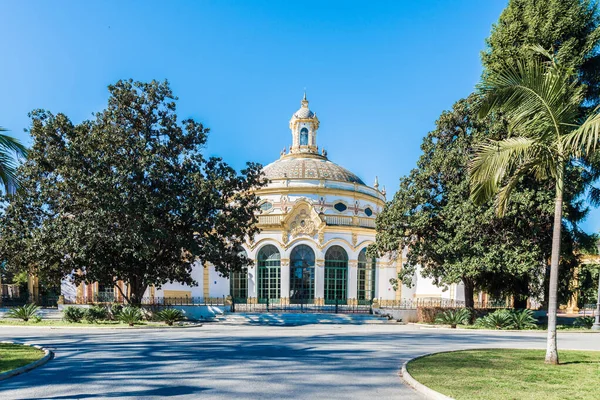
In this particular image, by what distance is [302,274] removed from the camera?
128ft

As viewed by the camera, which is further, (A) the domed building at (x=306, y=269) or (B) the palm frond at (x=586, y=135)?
(A) the domed building at (x=306, y=269)

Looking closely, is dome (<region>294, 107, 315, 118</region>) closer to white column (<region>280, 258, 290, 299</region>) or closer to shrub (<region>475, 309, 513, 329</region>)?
white column (<region>280, 258, 290, 299</region>)

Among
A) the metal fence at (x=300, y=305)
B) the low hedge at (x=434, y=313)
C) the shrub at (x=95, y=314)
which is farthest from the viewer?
the metal fence at (x=300, y=305)

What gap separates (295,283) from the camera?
39031mm

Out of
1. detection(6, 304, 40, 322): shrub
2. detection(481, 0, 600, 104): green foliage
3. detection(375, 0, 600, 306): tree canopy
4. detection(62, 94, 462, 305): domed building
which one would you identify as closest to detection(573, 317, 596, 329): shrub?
detection(375, 0, 600, 306): tree canopy

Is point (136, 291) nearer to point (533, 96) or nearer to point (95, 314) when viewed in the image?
point (95, 314)

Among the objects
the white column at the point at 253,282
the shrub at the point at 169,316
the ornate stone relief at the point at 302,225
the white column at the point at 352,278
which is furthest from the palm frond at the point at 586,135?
the white column at the point at 253,282

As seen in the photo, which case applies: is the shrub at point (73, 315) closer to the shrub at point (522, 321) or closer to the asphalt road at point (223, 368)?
the asphalt road at point (223, 368)

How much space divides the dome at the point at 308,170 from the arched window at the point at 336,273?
844 cm

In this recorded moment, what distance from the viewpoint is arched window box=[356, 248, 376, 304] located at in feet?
130

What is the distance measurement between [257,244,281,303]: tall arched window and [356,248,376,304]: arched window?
6662 millimetres

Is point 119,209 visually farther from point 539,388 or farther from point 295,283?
point 295,283

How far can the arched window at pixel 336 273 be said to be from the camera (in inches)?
1535

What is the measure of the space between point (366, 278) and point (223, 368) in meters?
30.5
